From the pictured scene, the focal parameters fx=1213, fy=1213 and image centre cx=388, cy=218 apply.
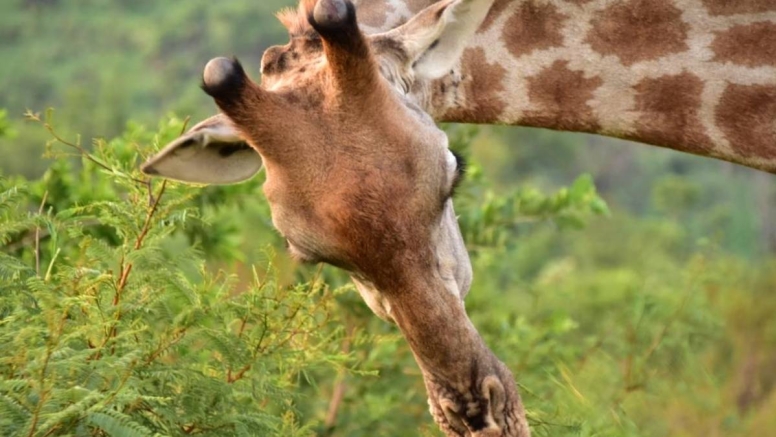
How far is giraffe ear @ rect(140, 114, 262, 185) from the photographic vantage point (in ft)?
12.8

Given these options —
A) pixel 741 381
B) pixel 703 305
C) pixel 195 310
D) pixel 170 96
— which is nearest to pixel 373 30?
pixel 195 310

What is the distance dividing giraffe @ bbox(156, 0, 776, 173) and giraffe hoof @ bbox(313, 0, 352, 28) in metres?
0.72

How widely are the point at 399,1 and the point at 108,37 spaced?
48.3m

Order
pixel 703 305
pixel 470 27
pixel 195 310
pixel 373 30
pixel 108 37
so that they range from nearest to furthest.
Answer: pixel 195 310 < pixel 470 27 < pixel 373 30 < pixel 703 305 < pixel 108 37

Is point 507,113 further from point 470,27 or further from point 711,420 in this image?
point 711,420

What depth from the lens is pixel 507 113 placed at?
4645 mm

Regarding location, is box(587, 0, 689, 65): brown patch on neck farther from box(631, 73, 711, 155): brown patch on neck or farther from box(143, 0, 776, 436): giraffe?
box(631, 73, 711, 155): brown patch on neck

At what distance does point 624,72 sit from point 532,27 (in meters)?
0.39

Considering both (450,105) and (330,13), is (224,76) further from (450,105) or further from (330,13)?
(450,105)

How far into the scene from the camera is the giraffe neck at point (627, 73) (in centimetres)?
437

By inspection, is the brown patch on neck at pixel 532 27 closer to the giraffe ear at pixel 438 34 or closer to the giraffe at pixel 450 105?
the giraffe at pixel 450 105

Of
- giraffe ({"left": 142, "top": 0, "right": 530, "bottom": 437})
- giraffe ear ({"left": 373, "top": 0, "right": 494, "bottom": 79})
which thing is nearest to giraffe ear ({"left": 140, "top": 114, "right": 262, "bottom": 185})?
giraffe ({"left": 142, "top": 0, "right": 530, "bottom": 437})

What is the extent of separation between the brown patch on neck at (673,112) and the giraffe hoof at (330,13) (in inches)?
55.6

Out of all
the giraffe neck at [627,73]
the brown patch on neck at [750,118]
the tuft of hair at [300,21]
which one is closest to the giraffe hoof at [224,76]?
the tuft of hair at [300,21]
